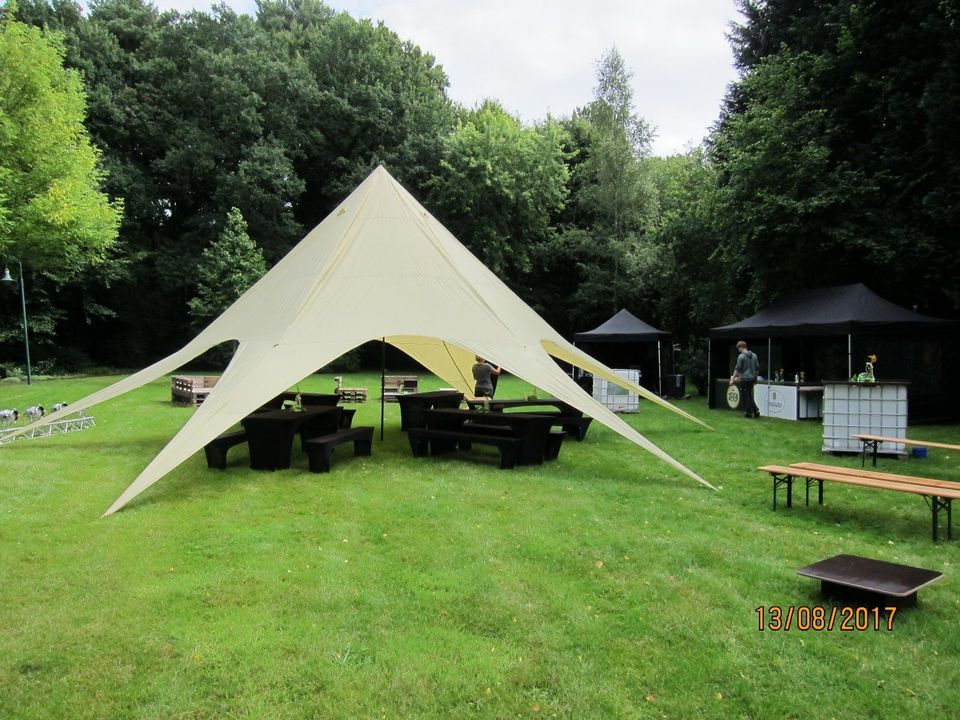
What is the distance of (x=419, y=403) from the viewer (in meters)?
9.66

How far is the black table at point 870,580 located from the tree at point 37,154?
1529 cm

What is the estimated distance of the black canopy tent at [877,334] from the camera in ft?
37.2

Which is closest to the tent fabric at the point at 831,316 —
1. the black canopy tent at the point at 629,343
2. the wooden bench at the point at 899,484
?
the black canopy tent at the point at 629,343

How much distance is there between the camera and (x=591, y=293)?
80.4 feet

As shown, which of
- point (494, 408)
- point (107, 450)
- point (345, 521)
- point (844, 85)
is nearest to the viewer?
point (345, 521)

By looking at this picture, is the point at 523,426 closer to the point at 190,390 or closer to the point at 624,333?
Answer: the point at 190,390

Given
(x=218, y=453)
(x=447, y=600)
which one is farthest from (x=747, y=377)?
(x=447, y=600)

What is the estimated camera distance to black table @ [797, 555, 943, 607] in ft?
10.7

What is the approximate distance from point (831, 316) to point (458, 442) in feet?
24.5

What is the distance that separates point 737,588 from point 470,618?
1.57 m

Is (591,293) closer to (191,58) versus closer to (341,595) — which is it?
(191,58)

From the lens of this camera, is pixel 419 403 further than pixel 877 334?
No

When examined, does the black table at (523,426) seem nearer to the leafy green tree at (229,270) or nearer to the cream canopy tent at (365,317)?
the cream canopy tent at (365,317)

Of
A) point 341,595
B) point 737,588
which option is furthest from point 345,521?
point 737,588
